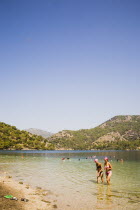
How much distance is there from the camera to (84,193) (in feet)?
58.5

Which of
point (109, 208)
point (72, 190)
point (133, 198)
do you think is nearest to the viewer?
point (109, 208)

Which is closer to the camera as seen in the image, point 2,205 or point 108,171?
point 2,205

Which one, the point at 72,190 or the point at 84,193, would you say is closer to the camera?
the point at 84,193

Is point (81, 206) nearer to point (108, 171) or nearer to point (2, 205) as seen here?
point (2, 205)

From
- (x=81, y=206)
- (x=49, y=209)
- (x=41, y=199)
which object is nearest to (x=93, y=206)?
(x=81, y=206)

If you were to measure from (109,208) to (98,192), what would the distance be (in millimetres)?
5139

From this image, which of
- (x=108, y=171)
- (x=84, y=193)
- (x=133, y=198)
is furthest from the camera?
(x=108, y=171)

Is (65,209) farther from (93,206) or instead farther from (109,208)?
(109,208)

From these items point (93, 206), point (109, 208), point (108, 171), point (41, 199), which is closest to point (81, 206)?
point (93, 206)

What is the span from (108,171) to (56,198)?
28.3 feet

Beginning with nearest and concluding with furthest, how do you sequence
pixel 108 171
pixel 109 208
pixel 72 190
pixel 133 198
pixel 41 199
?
pixel 109 208 → pixel 41 199 → pixel 133 198 → pixel 72 190 → pixel 108 171

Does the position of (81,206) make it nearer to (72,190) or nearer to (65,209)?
(65,209)

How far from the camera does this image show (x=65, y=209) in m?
13.0

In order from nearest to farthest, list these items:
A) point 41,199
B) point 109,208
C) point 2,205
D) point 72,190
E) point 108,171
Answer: point 2,205 → point 109,208 → point 41,199 → point 72,190 → point 108,171
